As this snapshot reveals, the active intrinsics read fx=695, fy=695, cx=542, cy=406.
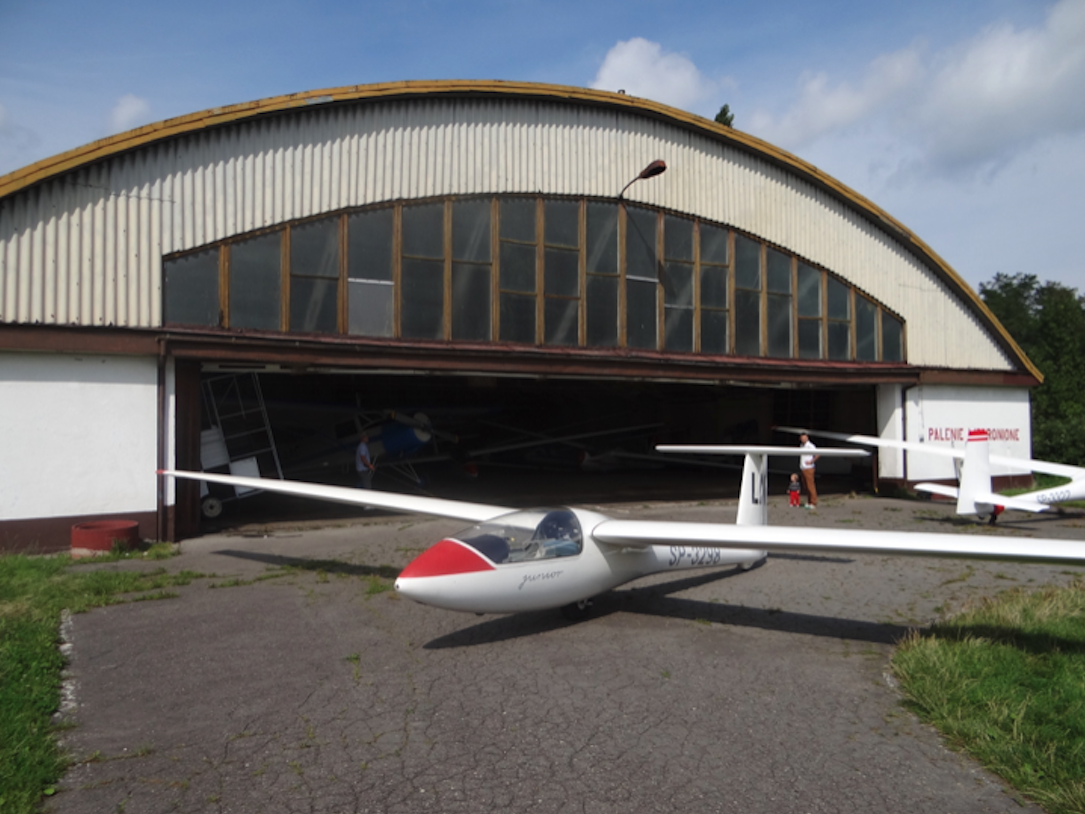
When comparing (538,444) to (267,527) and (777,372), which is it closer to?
(777,372)

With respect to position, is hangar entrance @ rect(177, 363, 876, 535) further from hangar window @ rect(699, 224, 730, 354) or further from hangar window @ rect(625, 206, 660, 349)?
hangar window @ rect(699, 224, 730, 354)

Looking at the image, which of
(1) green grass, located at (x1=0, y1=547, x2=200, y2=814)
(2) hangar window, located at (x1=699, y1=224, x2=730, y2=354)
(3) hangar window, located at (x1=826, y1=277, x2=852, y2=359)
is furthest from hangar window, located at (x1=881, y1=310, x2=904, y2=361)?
(1) green grass, located at (x1=0, y1=547, x2=200, y2=814)

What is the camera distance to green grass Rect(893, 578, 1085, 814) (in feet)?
13.9

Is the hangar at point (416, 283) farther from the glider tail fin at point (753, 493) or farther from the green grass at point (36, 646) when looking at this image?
the glider tail fin at point (753, 493)

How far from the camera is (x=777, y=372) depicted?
57.0 feet

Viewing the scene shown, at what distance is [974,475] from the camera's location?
45.4ft

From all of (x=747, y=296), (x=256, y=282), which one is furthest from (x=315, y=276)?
(x=747, y=296)

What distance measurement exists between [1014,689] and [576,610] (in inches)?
156

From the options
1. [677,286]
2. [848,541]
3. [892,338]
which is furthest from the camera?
[892,338]

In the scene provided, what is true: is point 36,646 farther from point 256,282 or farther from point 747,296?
point 747,296

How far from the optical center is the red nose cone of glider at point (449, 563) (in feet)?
20.7

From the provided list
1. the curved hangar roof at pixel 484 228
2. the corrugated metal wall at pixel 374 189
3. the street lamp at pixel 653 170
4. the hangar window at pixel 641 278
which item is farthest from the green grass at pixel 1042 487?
the street lamp at pixel 653 170

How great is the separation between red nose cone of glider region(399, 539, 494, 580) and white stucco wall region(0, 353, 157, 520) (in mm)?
7625

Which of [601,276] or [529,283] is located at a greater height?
[601,276]
